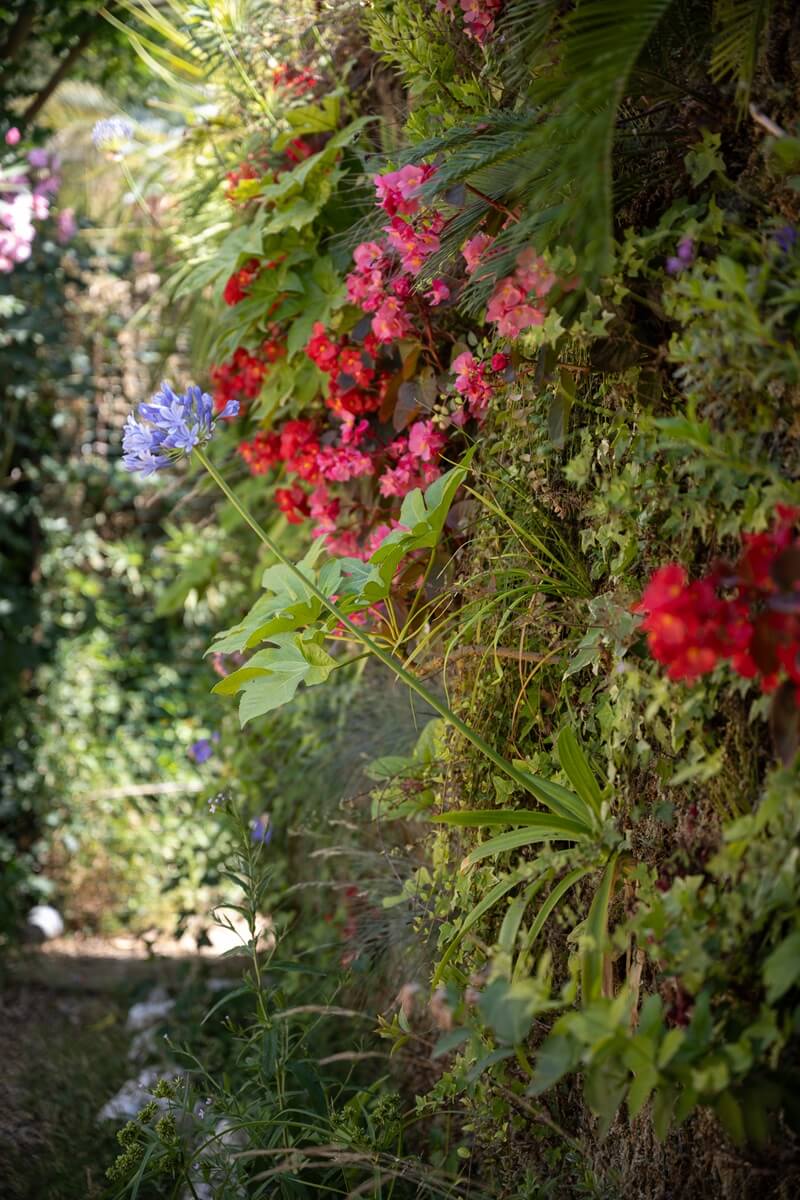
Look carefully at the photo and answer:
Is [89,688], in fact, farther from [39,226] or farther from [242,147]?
[242,147]

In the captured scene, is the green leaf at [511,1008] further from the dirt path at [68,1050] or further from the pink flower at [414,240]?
the pink flower at [414,240]

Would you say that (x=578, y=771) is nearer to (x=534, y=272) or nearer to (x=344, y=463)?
(x=534, y=272)

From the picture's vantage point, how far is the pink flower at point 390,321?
68.8 inches

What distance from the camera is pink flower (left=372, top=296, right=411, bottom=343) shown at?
5.73ft

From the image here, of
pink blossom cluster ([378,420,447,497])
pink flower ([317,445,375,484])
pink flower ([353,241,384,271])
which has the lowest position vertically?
pink flower ([317,445,375,484])

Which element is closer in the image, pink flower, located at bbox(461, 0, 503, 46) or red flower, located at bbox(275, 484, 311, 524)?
pink flower, located at bbox(461, 0, 503, 46)

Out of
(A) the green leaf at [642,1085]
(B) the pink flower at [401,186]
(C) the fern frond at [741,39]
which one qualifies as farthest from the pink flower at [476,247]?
(A) the green leaf at [642,1085]

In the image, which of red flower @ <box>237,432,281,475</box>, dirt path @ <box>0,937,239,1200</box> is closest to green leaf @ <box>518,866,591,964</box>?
dirt path @ <box>0,937,239,1200</box>

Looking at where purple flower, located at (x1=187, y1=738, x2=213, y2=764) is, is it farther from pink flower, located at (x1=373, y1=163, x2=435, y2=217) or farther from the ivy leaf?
pink flower, located at (x1=373, y1=163, x2=435, y2=217)

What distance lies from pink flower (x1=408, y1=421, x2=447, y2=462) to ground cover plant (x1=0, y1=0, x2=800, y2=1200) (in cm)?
1

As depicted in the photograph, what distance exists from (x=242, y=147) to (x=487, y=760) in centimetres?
151

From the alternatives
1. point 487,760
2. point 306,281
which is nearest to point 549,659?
point 487,760

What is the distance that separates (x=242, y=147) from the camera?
236 cm

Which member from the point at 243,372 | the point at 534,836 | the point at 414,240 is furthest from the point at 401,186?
the point at 534,836
